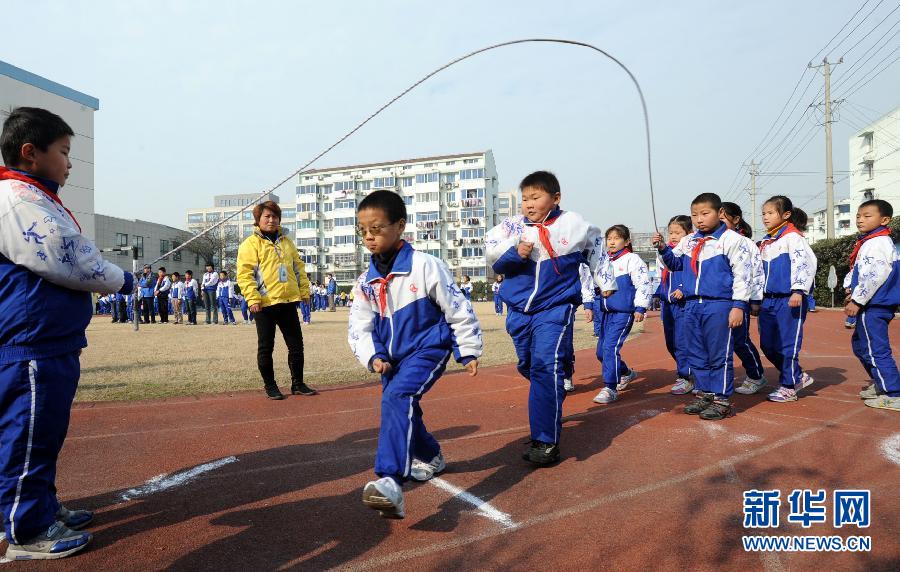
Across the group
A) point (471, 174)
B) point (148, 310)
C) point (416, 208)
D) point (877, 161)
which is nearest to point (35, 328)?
point (148, 310)

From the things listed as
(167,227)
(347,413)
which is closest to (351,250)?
(167,227)

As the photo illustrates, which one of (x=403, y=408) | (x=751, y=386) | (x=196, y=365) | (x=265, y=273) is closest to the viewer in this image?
(x=403, y=408)

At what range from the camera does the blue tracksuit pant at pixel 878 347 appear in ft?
18.4

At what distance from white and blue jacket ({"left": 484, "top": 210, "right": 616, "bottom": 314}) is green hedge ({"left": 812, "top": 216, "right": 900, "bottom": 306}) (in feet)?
79.2

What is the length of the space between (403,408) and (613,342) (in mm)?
3833

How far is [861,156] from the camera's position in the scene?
56.2 metres

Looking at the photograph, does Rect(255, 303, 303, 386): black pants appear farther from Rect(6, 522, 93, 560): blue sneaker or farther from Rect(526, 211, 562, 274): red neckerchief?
Rect(6, 522, 93, 560): blue sneaker

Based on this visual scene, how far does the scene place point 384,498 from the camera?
2.77 m

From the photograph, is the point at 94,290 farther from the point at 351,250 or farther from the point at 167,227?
the point at 351,250

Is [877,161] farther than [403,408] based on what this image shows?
Yes

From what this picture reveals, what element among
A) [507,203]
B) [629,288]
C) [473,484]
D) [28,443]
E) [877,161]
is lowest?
[473,484]

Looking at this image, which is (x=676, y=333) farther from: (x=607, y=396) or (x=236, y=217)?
(x=236, y=217)

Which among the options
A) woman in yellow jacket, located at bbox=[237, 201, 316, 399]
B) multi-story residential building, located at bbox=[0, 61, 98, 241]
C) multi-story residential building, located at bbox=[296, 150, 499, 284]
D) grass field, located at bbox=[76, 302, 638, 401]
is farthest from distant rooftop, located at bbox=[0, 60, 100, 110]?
woman in yellow jacket, located at bbox=[237, 201, 316, 399]

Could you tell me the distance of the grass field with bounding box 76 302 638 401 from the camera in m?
7.24
